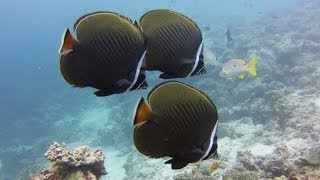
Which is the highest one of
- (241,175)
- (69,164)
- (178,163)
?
(178,163)

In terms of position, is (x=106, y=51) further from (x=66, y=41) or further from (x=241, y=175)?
(x=241, y=175)

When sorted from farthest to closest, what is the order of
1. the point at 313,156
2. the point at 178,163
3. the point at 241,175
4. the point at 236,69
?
the point at 236,69 < the point at 241,175 < the point at 313,156 < the point at 178,163

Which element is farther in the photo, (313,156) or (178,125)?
(313,156)

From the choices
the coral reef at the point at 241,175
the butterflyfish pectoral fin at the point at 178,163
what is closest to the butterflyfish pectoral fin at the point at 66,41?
the butterflyfish pectoral fin at the point at 178,163

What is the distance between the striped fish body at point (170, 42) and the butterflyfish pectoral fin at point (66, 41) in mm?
412

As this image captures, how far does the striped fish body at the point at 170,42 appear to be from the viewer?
6.61 ft

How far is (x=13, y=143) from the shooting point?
2078 cm

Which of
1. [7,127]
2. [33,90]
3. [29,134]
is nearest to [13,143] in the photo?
[29,134]

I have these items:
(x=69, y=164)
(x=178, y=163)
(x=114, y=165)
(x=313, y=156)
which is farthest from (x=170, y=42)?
(x=114, y=165)

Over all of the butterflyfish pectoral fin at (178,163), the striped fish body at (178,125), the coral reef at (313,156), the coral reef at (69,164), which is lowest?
the coral reef at (313,156)

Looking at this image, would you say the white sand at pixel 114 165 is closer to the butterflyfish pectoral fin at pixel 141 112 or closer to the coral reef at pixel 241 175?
the coral reef at pixel 241 175

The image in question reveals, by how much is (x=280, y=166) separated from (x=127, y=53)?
18.4 ft

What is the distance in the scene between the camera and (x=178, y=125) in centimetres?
182

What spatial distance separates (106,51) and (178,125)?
527mm
